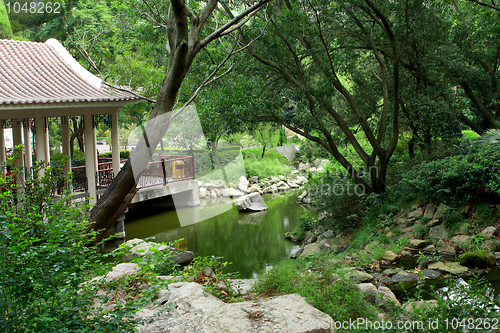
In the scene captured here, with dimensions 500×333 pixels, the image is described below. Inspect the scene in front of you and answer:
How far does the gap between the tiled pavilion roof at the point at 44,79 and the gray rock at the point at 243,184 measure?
896 cm

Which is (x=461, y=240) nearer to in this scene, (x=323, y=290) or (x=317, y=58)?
(x=323, y=290)

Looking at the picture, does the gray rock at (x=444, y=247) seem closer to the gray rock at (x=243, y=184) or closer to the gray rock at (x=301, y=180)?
the gray rock at (x=243, y=184)

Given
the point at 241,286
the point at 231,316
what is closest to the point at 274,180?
the point at 241,286

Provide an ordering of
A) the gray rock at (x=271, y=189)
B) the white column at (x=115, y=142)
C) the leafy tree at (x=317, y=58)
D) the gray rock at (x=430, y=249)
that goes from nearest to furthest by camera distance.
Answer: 1. the gray rock at (x=430, y=249)
2. the leafy tree at (x=317, y=58)
3. the white column at (x=115, y=142)
4. the gray rock at (x=271, y=189)

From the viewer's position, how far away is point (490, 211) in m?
6.73

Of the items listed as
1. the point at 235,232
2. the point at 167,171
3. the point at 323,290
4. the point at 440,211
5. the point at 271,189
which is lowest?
the point at 235,232

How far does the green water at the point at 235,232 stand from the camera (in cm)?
909

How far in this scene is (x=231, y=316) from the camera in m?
3.40

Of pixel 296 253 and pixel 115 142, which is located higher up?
pixel 115 142

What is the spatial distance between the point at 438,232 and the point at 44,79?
9.87 metres

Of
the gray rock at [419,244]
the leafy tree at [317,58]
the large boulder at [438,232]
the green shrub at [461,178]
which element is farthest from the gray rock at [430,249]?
the leafy tree at [317,58]

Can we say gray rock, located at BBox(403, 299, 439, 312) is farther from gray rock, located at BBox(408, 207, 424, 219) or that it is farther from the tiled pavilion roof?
the tiled pavilion roof

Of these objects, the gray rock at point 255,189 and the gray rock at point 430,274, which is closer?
the gray rock at point 430,274

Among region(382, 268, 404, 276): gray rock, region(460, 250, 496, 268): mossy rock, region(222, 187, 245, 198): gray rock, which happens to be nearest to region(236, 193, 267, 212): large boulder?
region(222, 187, 245, 198): gray rock
